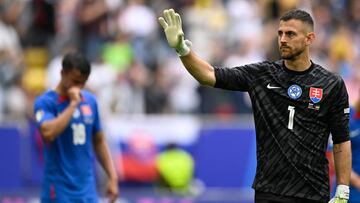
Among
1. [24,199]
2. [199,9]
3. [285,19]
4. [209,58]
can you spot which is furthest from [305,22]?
[199,9]

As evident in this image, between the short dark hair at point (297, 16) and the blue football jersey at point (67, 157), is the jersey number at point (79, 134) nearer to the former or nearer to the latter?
the blue football jersey at point (67, 157)

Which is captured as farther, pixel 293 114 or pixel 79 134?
pixel 79 134

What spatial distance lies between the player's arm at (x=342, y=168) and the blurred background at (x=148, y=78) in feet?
21.9

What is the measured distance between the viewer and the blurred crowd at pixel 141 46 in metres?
17.0

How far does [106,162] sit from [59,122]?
888mm

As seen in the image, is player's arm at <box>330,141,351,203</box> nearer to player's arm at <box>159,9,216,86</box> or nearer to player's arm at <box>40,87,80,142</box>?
player's arm at <box>159,9,216,86</box>

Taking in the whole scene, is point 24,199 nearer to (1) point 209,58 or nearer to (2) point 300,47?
(1) point 209,58

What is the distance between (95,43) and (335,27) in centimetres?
506

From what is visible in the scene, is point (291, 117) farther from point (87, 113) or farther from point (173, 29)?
point (87, 113)

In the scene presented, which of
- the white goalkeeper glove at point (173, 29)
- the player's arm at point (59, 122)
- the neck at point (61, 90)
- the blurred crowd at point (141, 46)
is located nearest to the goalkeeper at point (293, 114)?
the white goalkeeper glove at point (173, 29)

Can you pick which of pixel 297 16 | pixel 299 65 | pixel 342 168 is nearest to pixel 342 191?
pixel 342 168

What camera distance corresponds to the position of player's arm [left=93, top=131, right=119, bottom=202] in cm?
986

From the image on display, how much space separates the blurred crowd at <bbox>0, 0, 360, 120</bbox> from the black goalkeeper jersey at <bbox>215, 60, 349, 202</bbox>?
801cm

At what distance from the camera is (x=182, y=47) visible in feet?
24.5
